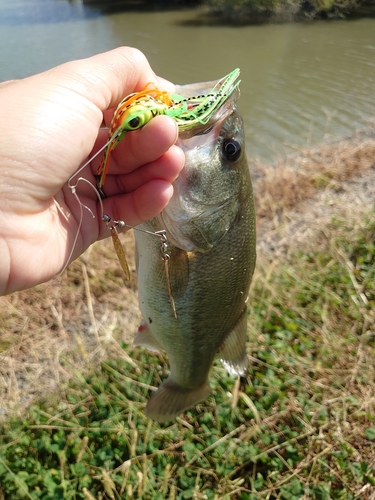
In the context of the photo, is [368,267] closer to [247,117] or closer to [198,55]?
[247,117]

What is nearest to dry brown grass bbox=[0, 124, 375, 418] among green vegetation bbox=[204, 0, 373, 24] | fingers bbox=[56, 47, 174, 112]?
fingers bbox=[56, 47, 174, 112]

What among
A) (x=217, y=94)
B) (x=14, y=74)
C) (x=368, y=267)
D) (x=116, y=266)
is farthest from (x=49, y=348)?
(x=14, y=74)

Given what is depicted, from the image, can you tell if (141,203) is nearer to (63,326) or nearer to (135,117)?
(135,117)

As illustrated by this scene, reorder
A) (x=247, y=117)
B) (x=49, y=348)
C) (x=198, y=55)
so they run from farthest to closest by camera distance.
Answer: (x=198, y=55)
(x=247, y=117)
(x=49, y=348)

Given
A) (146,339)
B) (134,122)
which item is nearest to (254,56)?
(146,339)

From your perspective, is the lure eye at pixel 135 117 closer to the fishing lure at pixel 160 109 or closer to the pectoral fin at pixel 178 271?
the fishing lure at pixel 160 109

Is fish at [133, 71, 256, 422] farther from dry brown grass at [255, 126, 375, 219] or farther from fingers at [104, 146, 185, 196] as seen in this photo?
dry brown grass at [255, 126, 375, 219]

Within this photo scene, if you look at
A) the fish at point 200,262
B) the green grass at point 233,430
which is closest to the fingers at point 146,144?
the fish at point 200,262
